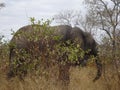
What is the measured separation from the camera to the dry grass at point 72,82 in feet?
21.2

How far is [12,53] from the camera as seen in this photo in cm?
871

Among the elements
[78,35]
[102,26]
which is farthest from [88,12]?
[78,35]

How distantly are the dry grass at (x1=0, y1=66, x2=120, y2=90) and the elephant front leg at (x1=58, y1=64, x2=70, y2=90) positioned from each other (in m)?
0.17

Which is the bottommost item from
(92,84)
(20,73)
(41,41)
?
(92,84)

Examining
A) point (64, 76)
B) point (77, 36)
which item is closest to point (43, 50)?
point (64, 76)

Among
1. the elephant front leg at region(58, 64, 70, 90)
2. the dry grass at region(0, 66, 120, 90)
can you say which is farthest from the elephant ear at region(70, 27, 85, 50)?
the elephant front leg at region(58, 64, 70, 90)

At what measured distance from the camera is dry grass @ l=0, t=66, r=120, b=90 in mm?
6473

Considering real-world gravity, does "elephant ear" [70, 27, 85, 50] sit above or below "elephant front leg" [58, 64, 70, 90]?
above

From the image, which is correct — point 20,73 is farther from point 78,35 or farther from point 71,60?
point 78,35

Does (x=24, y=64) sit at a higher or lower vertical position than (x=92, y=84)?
higher

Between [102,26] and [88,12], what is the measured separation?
9.29 ft

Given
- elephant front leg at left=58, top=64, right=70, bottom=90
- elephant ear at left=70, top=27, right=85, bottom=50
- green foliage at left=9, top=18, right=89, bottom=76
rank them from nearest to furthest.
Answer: green foliage at left=9, top=18, right=89, bottom=76 < elephant front leg at left=58, top=64, right=70, bottom=90 < elephant ear at left=70, top=27, right=85, bottom=50

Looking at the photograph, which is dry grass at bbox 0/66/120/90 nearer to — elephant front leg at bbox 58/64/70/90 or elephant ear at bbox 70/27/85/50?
elephant front leg at bbox 58/64/70/90

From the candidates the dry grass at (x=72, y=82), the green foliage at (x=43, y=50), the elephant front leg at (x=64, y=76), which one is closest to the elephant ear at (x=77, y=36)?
the dry grass at (x=72, y=82)
